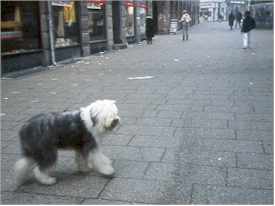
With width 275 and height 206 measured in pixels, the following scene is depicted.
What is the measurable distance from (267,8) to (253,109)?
36601 millimetres

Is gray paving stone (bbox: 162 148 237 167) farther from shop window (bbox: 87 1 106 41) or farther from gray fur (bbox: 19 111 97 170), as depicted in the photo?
shop window (bbox: 87 1 106 41)

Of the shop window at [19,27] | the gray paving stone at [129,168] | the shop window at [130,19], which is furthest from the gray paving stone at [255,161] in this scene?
the shop window at [130,19]

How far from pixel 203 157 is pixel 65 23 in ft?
41.5

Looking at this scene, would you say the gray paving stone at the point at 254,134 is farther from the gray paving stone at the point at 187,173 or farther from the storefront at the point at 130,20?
the storefront at the point at 130,20

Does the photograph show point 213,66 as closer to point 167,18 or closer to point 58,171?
point 58,171

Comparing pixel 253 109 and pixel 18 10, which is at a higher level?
pixel 18 10

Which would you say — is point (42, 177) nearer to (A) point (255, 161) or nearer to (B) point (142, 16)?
(A) point (255, 161)

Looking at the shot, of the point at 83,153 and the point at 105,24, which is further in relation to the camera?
the point at 105,24

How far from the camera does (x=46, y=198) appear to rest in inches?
180

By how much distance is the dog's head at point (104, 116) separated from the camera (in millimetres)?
4531

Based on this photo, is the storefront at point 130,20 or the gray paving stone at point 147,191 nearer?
the gray paving stone at point 147,191

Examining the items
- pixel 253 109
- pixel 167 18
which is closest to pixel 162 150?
pixel 253 109

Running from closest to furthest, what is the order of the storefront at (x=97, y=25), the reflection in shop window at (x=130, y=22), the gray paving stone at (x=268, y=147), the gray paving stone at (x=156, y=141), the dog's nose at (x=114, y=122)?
1. the dog's nose at (x=114, y=122)
2. the gray paving stone at (x=268, y=147)
3. the gray paving stone at (x=156, y=141)
4. the storefront at (x=97, y=25)
5. the reflection in shop window at (x=130, y=22)

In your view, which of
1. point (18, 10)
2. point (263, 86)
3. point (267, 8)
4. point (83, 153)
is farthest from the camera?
point (267, 8)
